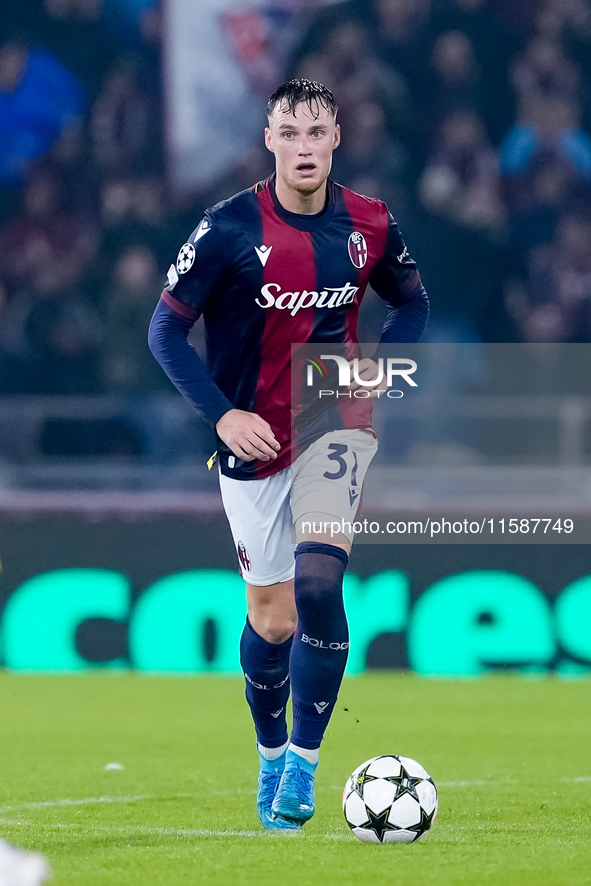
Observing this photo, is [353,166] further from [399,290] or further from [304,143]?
[304,143]

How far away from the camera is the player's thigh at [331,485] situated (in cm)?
400

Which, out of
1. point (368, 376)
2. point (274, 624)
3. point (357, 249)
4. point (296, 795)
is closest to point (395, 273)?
point (357, 249)

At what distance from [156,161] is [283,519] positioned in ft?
22.1

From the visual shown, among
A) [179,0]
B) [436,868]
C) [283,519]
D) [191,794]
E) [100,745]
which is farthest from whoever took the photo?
[179,0]

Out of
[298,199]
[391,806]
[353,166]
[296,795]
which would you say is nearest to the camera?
[391,806]

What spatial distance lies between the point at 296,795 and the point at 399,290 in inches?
66.0

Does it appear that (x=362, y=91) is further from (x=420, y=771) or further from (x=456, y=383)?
(x=420, y=771)

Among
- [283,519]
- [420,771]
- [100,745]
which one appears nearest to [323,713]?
[420,771]

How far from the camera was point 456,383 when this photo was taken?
28.1 ft

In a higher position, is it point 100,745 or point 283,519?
point 283,519

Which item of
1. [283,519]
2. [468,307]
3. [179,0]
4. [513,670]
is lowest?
[513,670]

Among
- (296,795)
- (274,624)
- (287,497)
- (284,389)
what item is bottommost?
(296,795)

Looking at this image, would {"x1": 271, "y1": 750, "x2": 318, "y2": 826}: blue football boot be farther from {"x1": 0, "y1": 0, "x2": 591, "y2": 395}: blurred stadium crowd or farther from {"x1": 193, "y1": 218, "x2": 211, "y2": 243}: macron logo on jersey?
{"x1": 0, "y1": 0, "x2": 591, "y2": 395}: blurred stadium crowd

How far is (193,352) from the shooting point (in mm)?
4078
